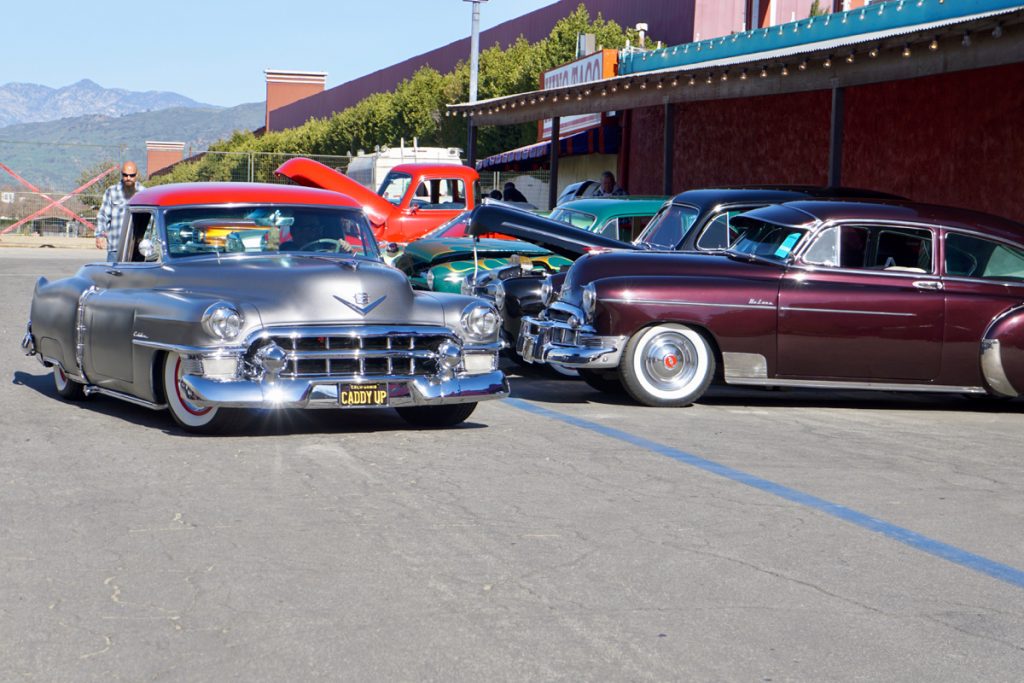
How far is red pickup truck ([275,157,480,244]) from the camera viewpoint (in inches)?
888

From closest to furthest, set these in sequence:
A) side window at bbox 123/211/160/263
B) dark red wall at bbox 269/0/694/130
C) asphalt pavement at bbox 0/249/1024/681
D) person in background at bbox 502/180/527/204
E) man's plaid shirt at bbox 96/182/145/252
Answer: asphalt pavement at bbox 0/249/1024/681 < side window at bbox 123/211/160/263 < man's plaid shirt at bbox 96/182/145/252 < person in background at bbox 502/180/527/204 < dark red wall at bbox 269/0/694/130

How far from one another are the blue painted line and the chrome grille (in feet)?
4.22

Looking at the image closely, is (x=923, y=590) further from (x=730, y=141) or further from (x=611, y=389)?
(x=730, y=141)

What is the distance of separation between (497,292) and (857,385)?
10.7 ft

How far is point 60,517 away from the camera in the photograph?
6270mm

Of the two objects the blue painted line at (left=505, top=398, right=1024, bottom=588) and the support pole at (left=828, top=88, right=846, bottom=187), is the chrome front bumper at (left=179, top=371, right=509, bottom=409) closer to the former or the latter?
the blue painted line at (left=505, top=398, right=1024, bottom=588)

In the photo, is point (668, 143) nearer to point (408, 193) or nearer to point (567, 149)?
point (408, 193)

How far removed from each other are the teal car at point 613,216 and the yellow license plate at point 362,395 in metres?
6.50

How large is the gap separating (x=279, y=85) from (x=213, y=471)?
90.1 m

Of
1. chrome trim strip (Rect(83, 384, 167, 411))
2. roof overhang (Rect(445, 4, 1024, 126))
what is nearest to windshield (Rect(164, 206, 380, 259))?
chrome trim strip (Rect(83, 384, 167, 411))

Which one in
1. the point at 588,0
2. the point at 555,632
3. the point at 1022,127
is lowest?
the point at 555,632

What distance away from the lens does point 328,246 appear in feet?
31.1

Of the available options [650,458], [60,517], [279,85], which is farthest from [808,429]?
[279,85]

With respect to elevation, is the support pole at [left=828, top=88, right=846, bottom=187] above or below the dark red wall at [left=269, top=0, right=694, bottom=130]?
below
